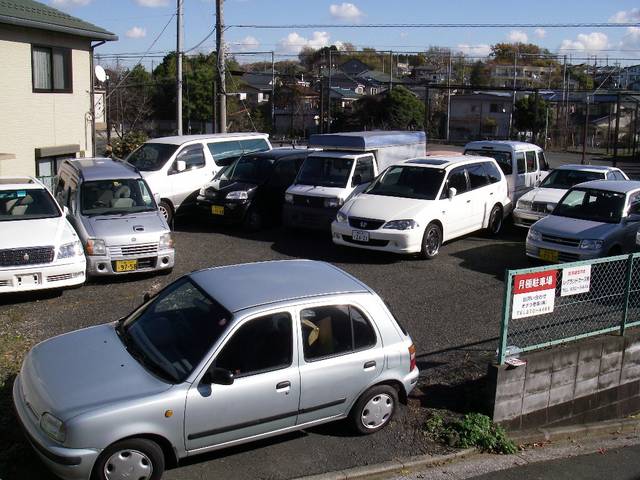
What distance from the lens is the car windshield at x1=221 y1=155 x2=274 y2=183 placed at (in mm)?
14680

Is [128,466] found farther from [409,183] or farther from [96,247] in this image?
[409,183]

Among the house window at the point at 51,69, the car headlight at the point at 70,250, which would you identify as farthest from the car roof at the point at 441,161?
the house window at the point at 51,69

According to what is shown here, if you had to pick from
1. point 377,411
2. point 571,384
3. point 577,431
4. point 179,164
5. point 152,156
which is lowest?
point 577,431

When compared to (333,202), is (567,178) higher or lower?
higher

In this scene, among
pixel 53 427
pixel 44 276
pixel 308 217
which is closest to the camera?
pixel 53 427

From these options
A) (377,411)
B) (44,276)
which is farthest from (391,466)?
(44,276)

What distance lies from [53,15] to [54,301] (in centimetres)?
1160

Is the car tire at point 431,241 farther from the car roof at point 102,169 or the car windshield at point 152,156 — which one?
the car windshield at point 152,156

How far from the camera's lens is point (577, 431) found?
7.04 metres

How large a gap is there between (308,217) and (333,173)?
1.11 metres

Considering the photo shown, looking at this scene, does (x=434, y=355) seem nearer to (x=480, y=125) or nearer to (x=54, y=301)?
(x=54, y=301)

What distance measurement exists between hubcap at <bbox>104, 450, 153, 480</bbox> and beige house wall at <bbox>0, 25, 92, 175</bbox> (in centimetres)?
1396

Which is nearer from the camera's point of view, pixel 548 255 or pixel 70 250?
pixel 70 250

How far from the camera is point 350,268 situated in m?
11.6
